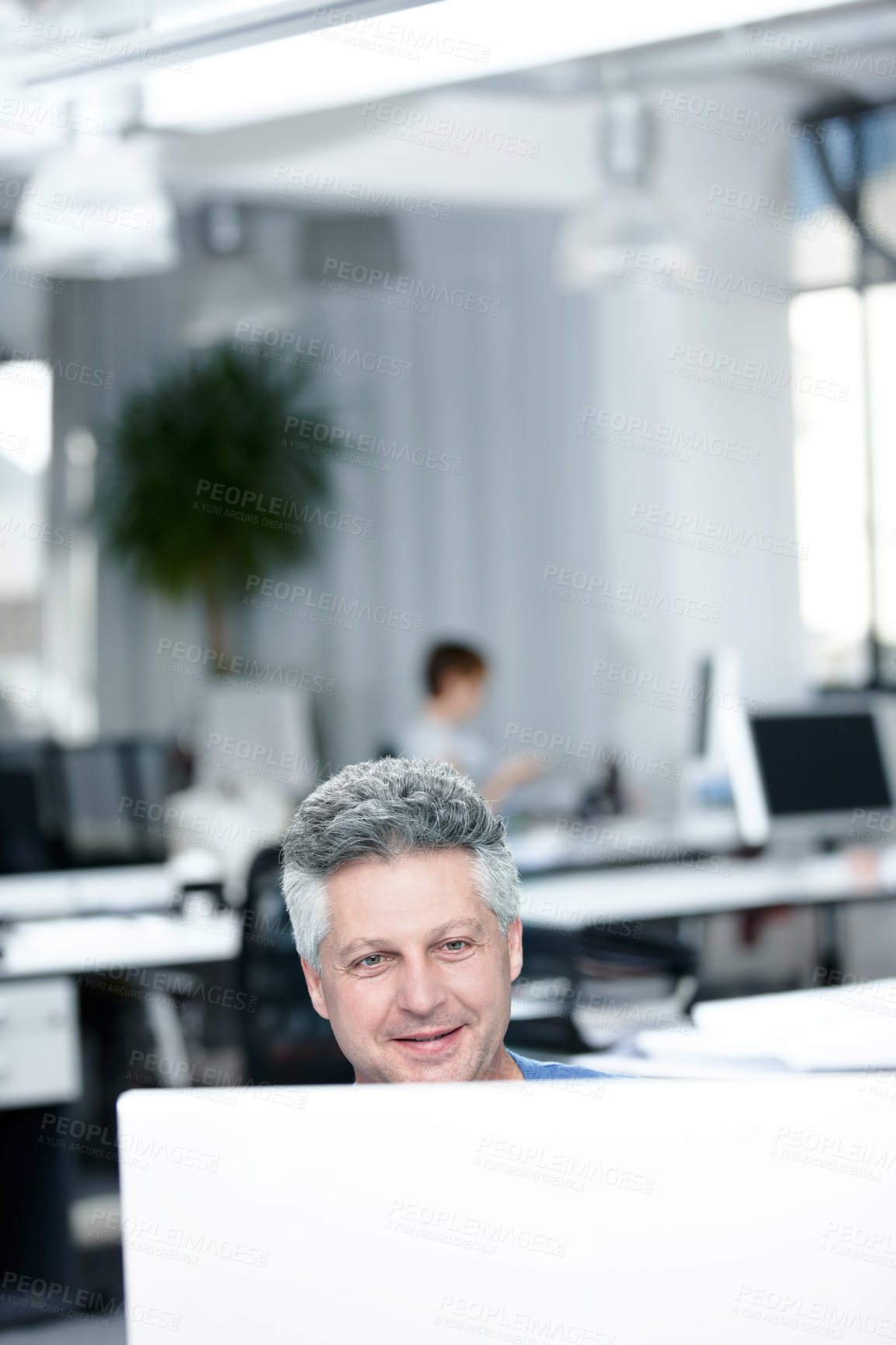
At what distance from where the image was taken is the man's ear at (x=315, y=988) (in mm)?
1441

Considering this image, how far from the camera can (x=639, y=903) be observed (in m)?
4.05

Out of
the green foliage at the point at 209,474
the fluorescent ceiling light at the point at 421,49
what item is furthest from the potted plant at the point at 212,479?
the fluorescent ceiling light at the point at 421,49

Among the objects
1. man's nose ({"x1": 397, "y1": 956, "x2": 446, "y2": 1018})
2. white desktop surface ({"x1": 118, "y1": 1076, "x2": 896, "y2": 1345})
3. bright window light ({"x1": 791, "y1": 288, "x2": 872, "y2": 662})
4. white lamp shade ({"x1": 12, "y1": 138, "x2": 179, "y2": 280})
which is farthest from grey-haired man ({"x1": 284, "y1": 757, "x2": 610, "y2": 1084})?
bright window light ({"x1": 791, "y1": 288, "x2": 872, "y2": 662})

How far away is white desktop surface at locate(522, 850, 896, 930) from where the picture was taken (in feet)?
13.1

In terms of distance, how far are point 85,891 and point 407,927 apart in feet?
10.3

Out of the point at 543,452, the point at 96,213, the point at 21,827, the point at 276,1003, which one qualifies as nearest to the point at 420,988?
the point at 276,1003

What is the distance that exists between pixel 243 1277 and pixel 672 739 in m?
6.55

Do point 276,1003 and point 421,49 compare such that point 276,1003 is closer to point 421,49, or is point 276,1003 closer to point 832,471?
point 421,49

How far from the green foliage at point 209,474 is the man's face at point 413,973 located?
674 centimetres

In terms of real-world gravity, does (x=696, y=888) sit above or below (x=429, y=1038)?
below

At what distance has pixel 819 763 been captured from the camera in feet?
15.6

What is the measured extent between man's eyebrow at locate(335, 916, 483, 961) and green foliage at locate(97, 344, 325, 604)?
6753 mm

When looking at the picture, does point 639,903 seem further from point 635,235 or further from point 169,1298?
point 169,1298

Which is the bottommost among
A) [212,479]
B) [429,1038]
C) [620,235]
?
[429,1038]
